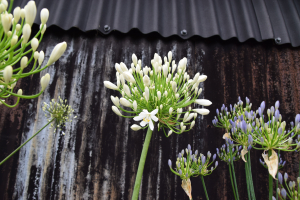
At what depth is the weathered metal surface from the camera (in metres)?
1.97

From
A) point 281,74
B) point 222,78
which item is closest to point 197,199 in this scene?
point 222,78

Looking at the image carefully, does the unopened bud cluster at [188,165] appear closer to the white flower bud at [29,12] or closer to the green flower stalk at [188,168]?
the green flower stalk at [188,168]

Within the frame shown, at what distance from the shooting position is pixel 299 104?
222cm

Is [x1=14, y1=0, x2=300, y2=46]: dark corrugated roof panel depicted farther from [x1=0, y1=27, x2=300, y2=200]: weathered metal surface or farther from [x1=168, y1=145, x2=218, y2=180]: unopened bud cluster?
[x1=168, y1=145, x2=218, y2=180]: unopened bud cluster

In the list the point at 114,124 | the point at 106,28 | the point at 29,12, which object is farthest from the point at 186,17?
the point at 29,12

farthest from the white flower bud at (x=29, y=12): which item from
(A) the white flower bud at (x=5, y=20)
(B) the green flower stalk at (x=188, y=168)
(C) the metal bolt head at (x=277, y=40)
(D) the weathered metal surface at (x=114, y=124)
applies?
(C) the metal bolt head at (x=277, y=40)

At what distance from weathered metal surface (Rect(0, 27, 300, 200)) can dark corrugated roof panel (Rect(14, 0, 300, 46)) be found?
0.41 feet

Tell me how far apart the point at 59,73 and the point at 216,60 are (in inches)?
83.2

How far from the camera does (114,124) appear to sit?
2.12 metres

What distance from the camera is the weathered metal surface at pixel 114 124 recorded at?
77.5 inches

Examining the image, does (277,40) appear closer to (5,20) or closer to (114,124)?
(114,124)

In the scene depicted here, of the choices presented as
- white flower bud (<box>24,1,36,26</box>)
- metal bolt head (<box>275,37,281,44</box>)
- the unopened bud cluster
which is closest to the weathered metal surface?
metal bolt head (<box>275,37,281,44</box>)

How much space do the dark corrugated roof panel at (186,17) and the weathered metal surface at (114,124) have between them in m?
0.12

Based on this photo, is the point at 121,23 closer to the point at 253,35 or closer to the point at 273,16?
the point at 253,35
